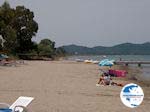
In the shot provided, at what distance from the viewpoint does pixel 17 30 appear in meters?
80.0

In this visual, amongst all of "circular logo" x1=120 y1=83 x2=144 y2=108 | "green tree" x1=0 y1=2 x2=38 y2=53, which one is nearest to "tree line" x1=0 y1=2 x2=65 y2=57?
"green tree" x1=0 y1=2 x2=38 y2=53

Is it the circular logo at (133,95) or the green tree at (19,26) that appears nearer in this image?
the circular logo at (133,95)

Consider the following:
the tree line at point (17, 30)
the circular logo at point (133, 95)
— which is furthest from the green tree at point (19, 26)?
the circular logo at point (133, 95)

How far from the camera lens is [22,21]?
270 feet

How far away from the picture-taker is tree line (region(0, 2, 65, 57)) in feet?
227

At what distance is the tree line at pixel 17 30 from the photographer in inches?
2729

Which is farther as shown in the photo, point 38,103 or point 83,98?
point 83,98

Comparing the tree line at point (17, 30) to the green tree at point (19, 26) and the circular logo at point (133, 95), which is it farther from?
the circular logo at point (133, 95)

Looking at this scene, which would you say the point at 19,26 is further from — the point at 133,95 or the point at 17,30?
the point at 133,95

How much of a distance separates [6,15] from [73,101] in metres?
59.0

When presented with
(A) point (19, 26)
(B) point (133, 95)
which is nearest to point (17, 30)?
(A) point (19, 26)

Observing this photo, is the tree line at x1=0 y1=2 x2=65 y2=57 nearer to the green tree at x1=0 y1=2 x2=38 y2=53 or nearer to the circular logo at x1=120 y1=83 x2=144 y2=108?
the green tree at x1=0 y1=2 x2=38 y2=53

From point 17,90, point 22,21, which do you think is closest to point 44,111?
point 17,90

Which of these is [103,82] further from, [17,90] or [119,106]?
[119,106]
